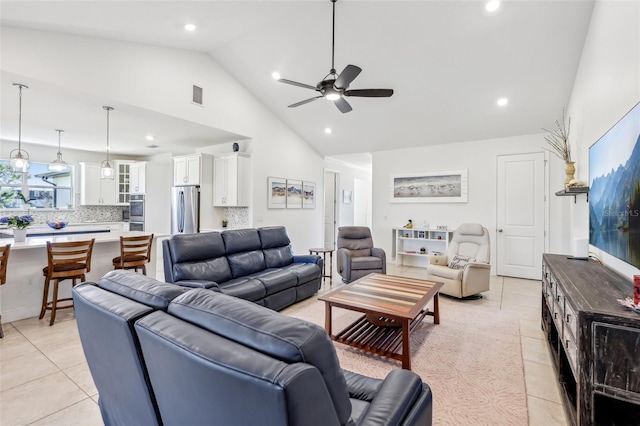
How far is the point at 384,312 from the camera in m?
2.51

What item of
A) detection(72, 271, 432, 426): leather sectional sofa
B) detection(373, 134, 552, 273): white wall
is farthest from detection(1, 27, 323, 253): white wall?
detection(72, 271, 432, 426): leather sectional sofa

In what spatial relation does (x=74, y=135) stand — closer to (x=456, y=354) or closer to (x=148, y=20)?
(x=148, y=20)

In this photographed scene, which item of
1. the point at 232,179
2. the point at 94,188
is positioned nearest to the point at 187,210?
the point at 232,179

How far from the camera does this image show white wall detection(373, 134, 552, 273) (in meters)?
5.74

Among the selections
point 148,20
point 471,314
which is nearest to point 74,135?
point 148,20

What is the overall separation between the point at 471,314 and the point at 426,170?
3.54m

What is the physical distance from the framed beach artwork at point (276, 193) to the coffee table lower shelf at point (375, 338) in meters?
3.48

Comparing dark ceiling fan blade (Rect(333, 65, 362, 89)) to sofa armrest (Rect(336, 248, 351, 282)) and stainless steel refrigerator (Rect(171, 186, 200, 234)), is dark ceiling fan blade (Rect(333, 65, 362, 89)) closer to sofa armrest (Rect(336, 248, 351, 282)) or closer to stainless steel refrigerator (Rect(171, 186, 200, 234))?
sofa armrest (Rect(336, 248, 351, 282))

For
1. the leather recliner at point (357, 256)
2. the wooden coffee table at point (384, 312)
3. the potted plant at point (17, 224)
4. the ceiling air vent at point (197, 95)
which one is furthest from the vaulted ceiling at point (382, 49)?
the wooden coffee table at point (384, 312)

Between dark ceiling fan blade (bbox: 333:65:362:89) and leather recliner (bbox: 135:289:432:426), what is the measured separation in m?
2.46

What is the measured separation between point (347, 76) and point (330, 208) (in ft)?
18.8

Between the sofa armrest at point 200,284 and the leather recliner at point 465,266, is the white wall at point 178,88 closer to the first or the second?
the sofa armrest at point 200,284

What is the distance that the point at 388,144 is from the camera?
6.54 meters

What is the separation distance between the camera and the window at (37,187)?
598 cm
